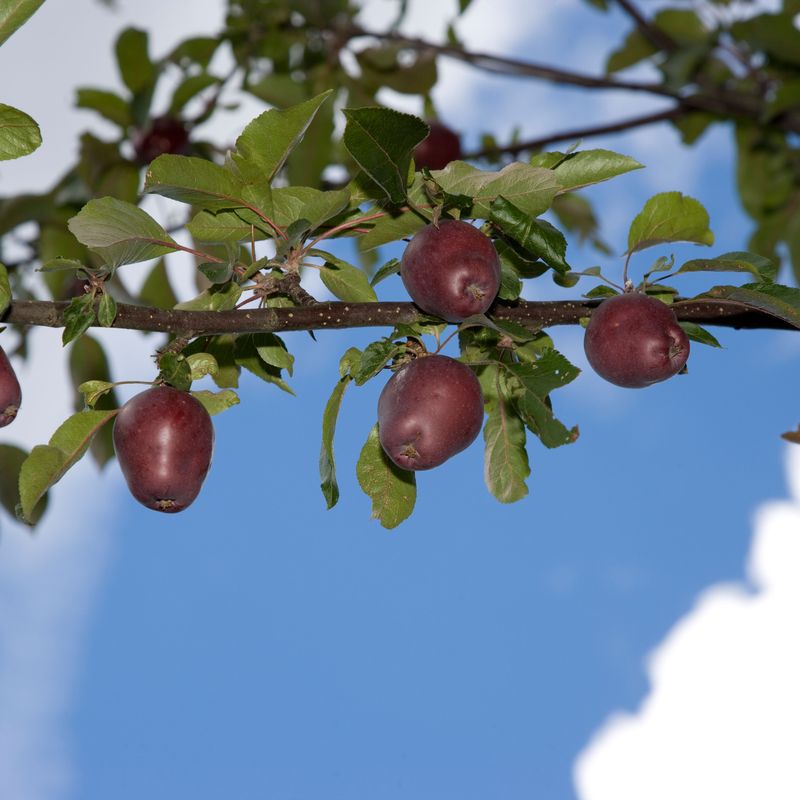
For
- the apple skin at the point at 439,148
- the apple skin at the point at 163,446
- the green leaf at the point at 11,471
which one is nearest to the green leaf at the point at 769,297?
the apple skin at the point at 163,446

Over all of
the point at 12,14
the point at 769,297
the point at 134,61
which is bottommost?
the point at 769,297

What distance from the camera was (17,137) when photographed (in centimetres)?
125

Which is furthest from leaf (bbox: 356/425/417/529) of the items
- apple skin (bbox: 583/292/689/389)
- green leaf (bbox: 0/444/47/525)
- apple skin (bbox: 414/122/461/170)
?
apple skin (bbox: 414/122/461/170)

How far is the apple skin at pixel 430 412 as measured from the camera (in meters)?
1.25

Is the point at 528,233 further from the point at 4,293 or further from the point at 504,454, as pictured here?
the point at 4,293

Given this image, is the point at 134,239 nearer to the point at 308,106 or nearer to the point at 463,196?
the point at 308,106

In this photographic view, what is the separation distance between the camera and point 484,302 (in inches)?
49.0

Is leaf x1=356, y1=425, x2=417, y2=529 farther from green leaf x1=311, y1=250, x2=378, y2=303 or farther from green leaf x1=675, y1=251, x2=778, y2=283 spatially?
green leaf x1=675, y1=251, x2=778, y2=283

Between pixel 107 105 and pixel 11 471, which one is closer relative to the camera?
pixel 11 471

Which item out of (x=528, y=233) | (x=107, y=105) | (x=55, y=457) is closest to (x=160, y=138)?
(x=107, y=105)

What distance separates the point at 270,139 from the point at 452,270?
330mm

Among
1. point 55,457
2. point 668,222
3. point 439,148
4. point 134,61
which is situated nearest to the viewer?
point 55,457

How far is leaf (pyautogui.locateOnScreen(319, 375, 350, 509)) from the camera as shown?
1.37 metres

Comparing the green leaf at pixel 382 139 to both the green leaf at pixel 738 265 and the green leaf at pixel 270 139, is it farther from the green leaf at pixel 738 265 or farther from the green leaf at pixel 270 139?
the green leaf at pixel 738 265
